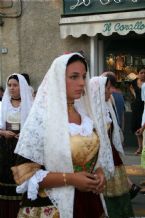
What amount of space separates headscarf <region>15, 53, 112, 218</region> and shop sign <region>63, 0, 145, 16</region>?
841 cm

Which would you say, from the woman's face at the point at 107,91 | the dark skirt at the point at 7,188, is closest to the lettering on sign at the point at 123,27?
the woman's face at the point at 107,91

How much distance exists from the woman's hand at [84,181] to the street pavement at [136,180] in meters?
3.14

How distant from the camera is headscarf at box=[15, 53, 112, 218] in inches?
118

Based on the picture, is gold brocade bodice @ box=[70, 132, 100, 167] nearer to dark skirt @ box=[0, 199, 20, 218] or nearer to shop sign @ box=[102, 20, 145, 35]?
dark skirt @ box=[0, 199, 20, 218]

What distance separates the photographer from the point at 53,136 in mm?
3004

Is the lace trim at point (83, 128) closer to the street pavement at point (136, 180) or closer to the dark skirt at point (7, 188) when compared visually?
the dark skirt at point (7, 188)

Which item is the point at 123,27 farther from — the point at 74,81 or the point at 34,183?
the point at 34,183

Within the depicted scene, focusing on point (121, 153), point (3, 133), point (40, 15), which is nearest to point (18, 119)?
point (3, 133)

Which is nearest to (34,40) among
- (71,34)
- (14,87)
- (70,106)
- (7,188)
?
(71,34)

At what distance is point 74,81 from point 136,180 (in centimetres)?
534

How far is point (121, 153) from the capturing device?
19.9 feet

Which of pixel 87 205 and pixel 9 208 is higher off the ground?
pixel 87 205

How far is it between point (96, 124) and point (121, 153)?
283 centimetres

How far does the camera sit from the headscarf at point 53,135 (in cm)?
300
